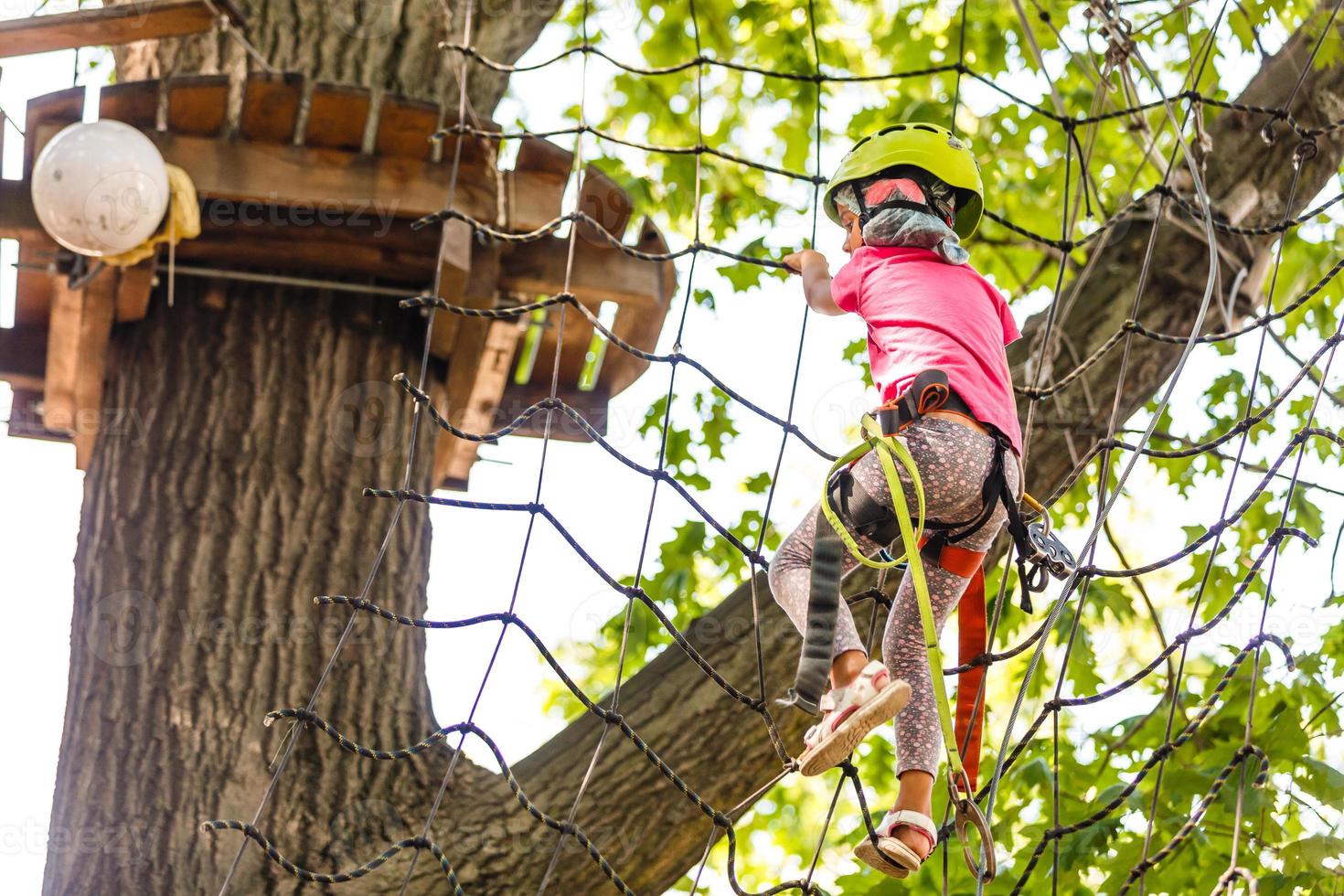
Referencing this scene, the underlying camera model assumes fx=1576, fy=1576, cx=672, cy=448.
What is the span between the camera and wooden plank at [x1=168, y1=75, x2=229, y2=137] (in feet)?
9.33

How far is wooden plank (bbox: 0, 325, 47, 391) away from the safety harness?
188 cm

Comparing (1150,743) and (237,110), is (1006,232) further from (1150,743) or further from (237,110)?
(237,110)

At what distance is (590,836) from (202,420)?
1.07 meters

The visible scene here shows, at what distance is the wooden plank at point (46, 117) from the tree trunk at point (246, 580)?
0.36 metres

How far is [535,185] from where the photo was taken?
10.0 feet

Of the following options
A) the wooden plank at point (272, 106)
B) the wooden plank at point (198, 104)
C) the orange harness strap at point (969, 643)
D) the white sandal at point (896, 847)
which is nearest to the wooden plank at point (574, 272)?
the wooden plank at point (272, 106)

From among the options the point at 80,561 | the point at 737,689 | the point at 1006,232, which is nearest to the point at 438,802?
the point at 737,689

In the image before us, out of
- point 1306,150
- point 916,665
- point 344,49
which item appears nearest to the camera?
point 916,665

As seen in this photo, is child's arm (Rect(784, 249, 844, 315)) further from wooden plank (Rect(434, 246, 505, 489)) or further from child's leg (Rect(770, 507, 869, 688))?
wooden plank (Rect(434, 246, 505, 489))

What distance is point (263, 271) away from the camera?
310 cm

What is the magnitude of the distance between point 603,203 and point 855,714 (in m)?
1.46

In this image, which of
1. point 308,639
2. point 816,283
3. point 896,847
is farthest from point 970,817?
point 308,639

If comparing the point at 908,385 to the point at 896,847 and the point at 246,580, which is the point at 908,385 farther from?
the point at 246,580

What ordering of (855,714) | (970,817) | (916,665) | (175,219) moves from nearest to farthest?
(855,714)
(970,817)
(916,665)
(175,219)
